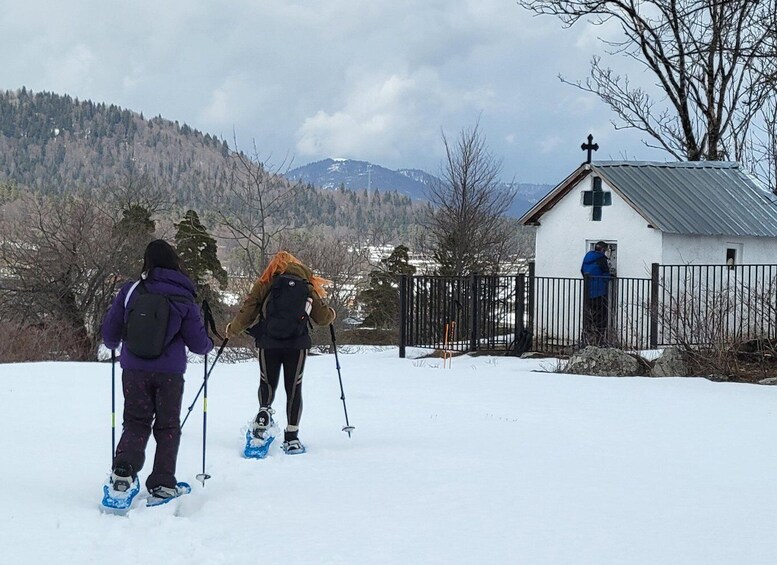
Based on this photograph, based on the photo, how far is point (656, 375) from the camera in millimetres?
15070

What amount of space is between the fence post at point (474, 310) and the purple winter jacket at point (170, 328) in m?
13.4

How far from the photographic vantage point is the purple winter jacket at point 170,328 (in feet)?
21.2

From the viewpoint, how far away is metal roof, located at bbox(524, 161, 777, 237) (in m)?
21.2

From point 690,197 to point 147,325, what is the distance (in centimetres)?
1844

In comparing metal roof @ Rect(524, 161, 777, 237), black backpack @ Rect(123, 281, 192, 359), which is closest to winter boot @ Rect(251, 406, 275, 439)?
black backpack @ Rect(123, 281, 192, 359)

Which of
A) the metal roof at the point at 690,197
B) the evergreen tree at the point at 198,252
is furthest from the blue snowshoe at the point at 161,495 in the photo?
the evergreen tree at the point at 198,252

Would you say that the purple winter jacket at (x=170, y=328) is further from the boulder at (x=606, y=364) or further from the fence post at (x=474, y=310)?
the fence post at (x=474, y=310)

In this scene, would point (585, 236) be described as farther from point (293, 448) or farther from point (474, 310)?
point (293, 448)

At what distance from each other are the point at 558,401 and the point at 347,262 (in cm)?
4627

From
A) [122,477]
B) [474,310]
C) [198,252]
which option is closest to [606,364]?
[474,310]

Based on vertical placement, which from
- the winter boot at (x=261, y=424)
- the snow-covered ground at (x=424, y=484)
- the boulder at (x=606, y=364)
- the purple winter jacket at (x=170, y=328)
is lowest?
the snow-covered ground at (x=424, y=484)

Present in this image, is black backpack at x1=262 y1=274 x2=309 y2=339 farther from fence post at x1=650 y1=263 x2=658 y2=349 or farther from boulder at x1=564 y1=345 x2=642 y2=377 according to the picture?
fence post at x1=650 y1=263 x2=658 y2=349

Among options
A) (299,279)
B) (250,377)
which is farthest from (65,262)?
(299,279)

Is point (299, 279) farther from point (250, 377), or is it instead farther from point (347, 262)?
point (347, 262)
